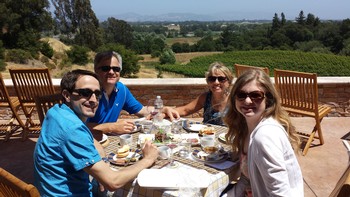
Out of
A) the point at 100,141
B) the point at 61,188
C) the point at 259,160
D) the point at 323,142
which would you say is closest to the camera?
the point at 259,160

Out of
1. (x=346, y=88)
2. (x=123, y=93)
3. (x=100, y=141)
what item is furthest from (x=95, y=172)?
(x=346, y=88)

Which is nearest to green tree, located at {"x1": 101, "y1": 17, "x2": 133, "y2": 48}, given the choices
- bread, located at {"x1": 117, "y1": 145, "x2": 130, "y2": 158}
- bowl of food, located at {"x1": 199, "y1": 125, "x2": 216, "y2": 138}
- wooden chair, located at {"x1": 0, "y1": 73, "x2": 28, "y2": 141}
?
wooden chair, located at {"x1": 0, "y1": 73, "x2": 28, "y2": 141}

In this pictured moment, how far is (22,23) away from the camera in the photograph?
106ft

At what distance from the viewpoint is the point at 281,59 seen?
46.4 metres

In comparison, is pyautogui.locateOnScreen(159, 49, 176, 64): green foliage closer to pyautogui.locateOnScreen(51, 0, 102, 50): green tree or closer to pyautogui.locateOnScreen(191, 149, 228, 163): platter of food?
pyautogui.locateOnScreen(51, 0, 102, 50): green tree

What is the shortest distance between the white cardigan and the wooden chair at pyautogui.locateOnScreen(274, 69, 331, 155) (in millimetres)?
2350

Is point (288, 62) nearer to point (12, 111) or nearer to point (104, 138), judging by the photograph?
point (12, 111)

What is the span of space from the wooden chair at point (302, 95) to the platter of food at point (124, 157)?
2466 mm

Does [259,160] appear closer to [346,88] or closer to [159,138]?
[159,138]

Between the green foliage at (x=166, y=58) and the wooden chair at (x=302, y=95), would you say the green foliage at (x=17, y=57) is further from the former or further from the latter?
the green foliage at (x=166, y=58)

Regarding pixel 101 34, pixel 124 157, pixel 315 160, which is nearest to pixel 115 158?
pixel 124 157

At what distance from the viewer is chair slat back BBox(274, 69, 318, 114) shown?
380 cm

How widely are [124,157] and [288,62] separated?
46.1 meters

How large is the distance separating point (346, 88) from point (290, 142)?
3.71 metres
